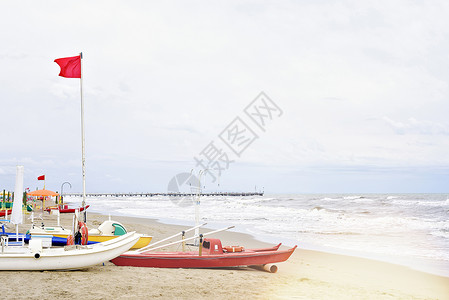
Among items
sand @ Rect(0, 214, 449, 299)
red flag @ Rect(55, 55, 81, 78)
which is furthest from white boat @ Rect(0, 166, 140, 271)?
red flag @ Rect(55, 55, 81, 78)

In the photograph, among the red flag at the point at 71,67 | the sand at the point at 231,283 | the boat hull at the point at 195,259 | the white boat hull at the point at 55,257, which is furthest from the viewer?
the red flag at the point at 71,67

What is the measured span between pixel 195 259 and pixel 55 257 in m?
4.05

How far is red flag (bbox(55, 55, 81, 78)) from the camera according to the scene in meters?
15.4

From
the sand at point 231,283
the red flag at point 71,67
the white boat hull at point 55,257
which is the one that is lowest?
the sand at point 231,283

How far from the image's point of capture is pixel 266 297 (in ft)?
31.2

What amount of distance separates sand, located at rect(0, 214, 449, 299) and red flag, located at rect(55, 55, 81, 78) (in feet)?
23.0

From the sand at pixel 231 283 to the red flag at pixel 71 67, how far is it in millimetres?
6999

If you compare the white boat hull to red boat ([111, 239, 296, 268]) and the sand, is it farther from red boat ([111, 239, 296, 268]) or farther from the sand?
red boat ([111, 239, 296, 268])

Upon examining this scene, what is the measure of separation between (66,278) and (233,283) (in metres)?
3.99

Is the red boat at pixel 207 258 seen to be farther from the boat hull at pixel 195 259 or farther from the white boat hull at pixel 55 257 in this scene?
the white boat hull at pixel 55 257

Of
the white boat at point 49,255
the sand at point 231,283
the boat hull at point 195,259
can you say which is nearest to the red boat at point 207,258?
the boat hull at point 195,259

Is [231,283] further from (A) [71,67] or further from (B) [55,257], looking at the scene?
(A) [71,67]

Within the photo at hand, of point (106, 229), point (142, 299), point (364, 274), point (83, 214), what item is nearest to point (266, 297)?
point (142, 299)

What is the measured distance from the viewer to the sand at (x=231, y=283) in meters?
9.03
